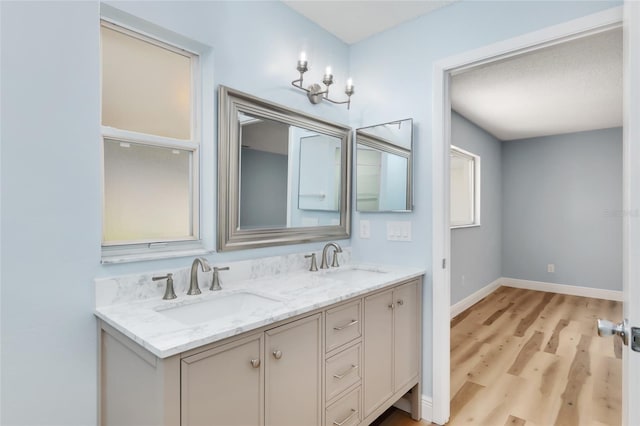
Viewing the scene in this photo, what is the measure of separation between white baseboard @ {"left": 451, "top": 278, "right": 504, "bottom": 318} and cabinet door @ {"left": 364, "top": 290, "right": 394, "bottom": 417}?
8.27 ft

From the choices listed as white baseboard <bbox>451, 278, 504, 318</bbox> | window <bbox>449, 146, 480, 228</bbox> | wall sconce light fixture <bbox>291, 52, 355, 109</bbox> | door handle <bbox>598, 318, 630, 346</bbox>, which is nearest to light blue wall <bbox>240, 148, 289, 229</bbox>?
wall sconce light fixture <bbox>291, 52, 355, 109</bbox>

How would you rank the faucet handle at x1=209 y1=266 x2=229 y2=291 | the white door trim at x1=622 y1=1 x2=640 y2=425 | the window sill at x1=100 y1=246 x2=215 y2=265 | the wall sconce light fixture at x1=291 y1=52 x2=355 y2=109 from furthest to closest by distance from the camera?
the wall sconce light fixture at x1=291 y1=52 x2=355 y2=109 → the faucet handle at x1=209 y1=266 x2=229 y2=291 → the window sill at x1=100 y1=246 x2=215 y2=265 → the white door trim at x1=622 y1=1 x2=640 y2=425

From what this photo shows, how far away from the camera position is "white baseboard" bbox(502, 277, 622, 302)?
4852 mm

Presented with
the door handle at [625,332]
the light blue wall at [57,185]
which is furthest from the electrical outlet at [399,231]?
the door handle at [625,332]

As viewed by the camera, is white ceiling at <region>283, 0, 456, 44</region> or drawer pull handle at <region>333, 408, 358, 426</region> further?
white ceiling at <region>283, 0, 456, 44</region>

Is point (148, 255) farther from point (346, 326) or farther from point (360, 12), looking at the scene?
point (360, 12)

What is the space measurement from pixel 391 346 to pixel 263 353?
919 millimetres

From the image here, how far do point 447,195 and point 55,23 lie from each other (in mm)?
2010

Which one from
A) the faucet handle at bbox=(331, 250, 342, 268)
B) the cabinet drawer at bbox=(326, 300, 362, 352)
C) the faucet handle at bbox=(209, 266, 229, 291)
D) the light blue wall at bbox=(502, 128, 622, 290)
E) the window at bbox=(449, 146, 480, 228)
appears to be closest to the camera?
the cabinet drawer at bbox=(326, 300, 362, 352)

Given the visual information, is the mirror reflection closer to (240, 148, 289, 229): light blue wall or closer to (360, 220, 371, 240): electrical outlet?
(240, 148, 289, 229): light blue wall

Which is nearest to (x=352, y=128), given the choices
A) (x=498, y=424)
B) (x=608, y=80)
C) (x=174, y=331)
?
(x=174, y=331)

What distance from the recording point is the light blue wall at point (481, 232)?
416 cm

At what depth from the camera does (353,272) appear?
2.30 metres

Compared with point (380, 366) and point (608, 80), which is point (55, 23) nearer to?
point (380, 366)
